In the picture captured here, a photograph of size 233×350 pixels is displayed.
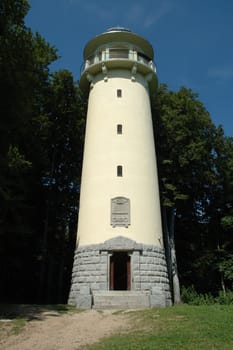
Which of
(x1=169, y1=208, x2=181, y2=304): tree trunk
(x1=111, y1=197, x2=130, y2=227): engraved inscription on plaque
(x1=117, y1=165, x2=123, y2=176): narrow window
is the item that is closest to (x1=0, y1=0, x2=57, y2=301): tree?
(x1=111, y1=197, x2=130, y2=227): engraved inscription on plaque

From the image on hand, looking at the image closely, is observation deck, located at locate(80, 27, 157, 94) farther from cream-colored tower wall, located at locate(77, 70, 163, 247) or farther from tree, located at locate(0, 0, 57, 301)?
tree, located at locate(0, 0, 57, 301)

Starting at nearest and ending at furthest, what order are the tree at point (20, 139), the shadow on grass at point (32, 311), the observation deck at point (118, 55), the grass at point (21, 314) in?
the grass at point (21, 314)
the shadow on grass at point (32, 311)
the tree at point (20, 139)
the observation deck at point (118, 55)

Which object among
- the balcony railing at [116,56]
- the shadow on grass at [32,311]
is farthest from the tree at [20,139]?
the shadow on grass at [32,311]

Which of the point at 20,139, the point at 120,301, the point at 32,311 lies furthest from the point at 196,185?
the point at 32,311

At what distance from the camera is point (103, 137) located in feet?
69.0

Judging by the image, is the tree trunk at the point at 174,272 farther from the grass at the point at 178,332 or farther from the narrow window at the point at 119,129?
the grass at the point at 178,332

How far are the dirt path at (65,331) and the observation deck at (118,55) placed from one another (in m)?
14.7

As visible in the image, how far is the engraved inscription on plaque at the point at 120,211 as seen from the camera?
62.0 feet

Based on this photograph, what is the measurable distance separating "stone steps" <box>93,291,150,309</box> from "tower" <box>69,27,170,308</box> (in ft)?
0.15

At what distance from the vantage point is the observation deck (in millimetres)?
22906

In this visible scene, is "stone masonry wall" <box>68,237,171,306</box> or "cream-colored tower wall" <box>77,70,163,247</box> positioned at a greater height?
"cream-colored tower wall" <box>77,70,163,247</box>

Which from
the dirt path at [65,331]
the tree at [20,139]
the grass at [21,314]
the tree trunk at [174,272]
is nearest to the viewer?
the dirt path at [65,331]

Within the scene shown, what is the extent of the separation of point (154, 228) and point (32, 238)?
9226mm

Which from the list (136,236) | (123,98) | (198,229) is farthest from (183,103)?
(136,236)
